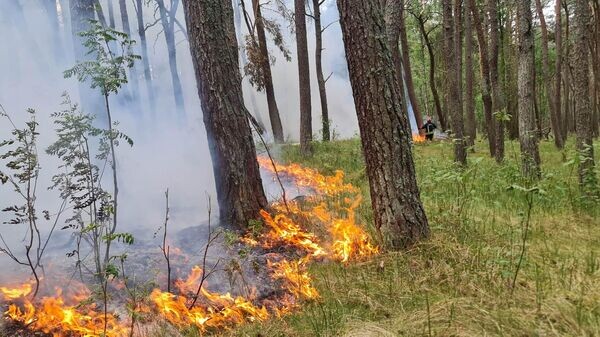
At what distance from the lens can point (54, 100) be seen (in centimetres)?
864

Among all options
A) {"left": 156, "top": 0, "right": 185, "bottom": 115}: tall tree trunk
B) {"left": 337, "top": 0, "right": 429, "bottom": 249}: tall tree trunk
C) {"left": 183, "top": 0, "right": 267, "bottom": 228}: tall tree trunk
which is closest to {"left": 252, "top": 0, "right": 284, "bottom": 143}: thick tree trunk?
{"left": 156, "top": 0, "right": 185, "bottom": 115}: tall tree trunk

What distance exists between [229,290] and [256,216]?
1.68 metres

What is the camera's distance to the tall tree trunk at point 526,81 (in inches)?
268

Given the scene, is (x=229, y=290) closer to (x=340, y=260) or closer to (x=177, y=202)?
(x=340, y=260)

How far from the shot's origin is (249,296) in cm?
405

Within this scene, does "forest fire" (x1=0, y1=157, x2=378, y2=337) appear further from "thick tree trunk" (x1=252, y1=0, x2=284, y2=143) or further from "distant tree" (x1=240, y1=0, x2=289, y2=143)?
"thick tree trunk" (x1=252, y1=0, x2=284, y2=143)

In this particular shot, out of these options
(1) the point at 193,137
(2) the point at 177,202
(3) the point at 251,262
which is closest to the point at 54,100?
(1) the point at 193,137

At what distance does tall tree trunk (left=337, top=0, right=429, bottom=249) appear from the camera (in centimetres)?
419

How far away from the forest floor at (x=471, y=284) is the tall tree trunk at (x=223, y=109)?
1.65 meters

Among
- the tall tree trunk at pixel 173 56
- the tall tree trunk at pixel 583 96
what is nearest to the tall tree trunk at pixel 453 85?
the tall tree trunk at pixel 583 96

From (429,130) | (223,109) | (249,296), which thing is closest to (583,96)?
(223,109)

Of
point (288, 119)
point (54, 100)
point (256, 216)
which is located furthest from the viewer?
point (288, 119)

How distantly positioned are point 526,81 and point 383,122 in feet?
13.7

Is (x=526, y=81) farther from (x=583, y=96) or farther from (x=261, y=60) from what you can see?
(x=261, y=60)
